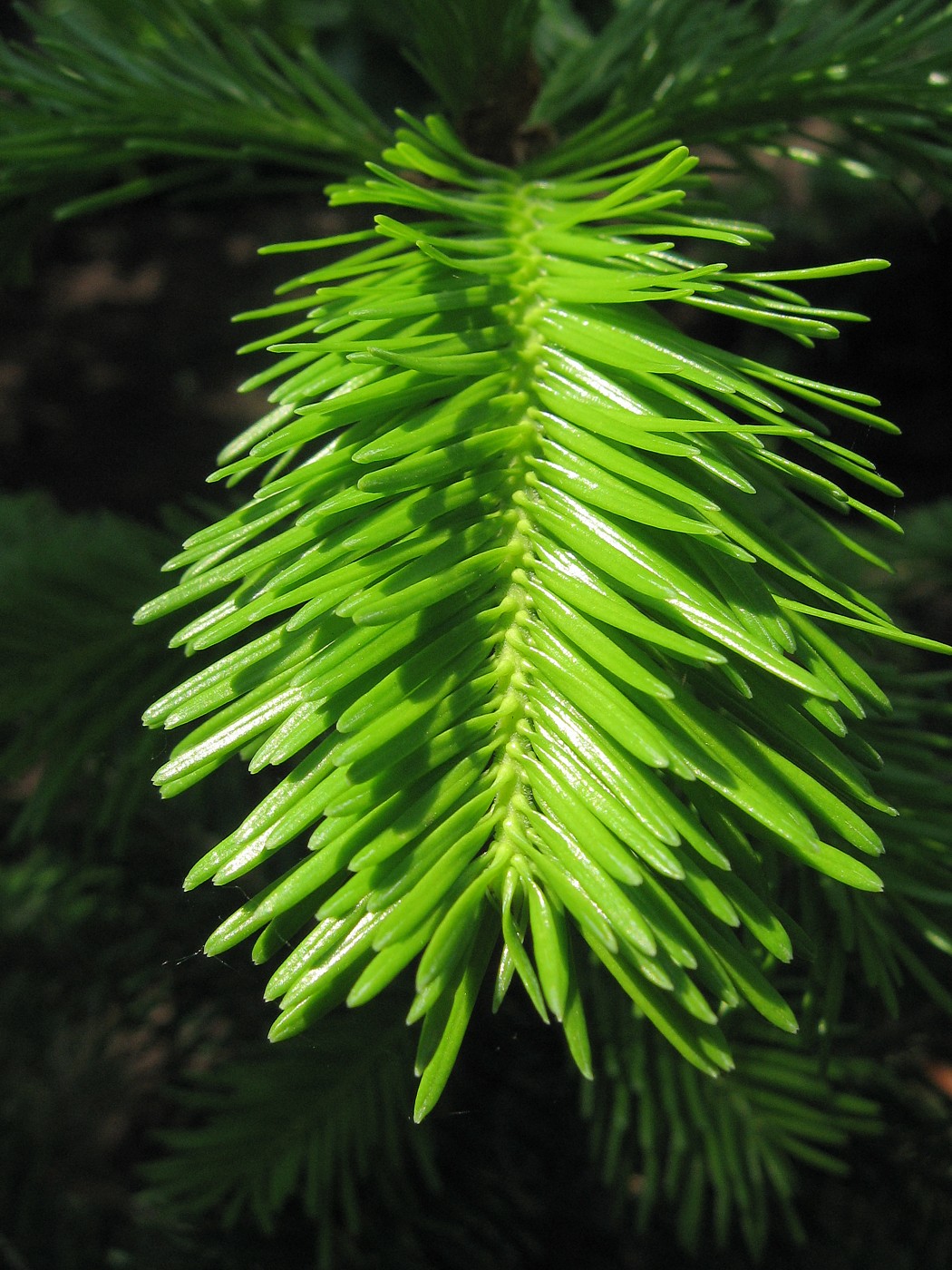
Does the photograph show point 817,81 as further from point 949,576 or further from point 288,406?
point 949,576

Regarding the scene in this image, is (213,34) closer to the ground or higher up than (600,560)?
higher up

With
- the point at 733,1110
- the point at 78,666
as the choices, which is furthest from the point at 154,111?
the point at 733,1110

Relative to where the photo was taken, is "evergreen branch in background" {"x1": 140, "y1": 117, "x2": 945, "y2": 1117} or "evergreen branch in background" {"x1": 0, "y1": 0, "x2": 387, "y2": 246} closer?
"evergreen branch in background" {"x1": 140, "y1": 117, "x2": 945, "y2": 1117}

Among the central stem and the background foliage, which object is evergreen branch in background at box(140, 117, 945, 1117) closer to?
the central stem

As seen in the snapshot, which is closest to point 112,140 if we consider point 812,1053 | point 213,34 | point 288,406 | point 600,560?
point 288,406

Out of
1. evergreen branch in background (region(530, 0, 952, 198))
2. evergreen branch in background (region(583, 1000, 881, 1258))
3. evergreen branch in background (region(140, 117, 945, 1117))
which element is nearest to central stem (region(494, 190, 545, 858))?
evergreen branch in background (region(140, 117, 945, 1117))

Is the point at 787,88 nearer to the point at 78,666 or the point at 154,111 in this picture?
the point at 154,111

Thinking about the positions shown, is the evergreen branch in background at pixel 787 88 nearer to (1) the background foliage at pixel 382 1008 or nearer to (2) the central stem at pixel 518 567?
(1) the background foliage at pixel 382 1008
